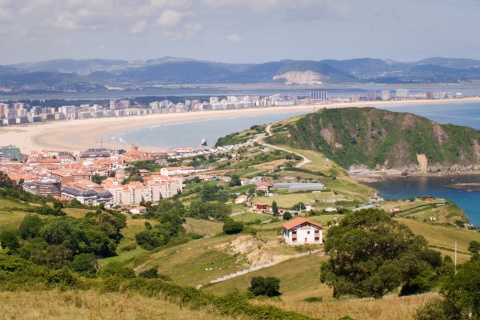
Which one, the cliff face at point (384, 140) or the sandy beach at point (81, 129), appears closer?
the cliff face at point (384, 140)

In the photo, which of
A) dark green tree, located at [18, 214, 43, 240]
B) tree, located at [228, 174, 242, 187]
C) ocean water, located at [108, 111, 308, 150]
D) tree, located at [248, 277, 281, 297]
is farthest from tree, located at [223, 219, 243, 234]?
ocean water, located at [108, 111, 308, 150]

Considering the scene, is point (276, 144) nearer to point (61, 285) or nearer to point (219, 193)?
point (219, 193)

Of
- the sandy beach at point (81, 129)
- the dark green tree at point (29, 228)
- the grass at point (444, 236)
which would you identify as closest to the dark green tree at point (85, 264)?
the dark green tree at point (29, 228)

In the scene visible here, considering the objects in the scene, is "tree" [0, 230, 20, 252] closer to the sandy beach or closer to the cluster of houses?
the cluster of houses

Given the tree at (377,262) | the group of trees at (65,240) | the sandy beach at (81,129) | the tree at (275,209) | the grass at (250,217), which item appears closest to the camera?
the tree at (377,262)

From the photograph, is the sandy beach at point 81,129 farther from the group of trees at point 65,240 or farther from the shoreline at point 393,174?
the group of trees at point 65,240

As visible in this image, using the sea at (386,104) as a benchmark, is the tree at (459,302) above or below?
above

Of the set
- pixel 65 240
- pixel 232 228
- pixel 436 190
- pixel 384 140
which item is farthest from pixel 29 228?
pixel 384 140
